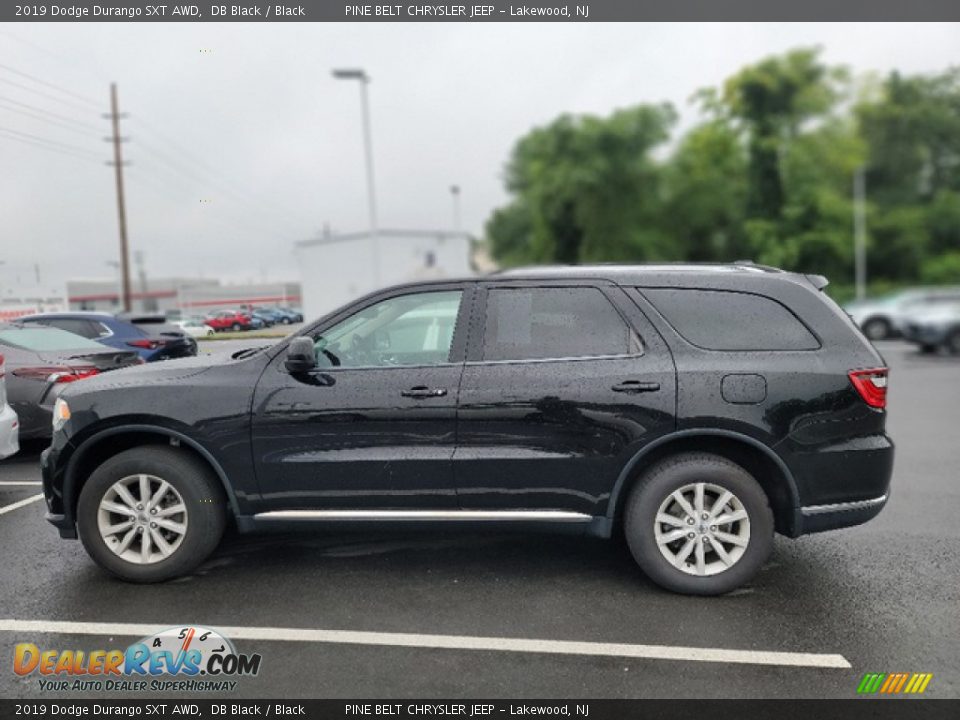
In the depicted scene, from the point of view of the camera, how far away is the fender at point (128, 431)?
4.04m

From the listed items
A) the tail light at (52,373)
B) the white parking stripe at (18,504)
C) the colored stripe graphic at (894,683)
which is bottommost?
the colored stripe graphic at (894,683)

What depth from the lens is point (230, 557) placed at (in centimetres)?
453

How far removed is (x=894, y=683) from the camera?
3057mm

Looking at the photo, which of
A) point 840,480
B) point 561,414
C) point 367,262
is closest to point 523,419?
point 561,414

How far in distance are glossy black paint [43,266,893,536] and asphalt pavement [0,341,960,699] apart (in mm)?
447

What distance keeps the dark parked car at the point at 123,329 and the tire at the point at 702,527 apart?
14.8ft

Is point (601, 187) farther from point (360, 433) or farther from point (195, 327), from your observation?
point (360, 433)

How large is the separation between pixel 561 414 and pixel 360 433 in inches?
41.2

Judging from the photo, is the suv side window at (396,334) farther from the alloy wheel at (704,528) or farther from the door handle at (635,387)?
the alloy wheel at (704,528)

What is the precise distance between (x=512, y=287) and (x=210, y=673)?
7.68 ft

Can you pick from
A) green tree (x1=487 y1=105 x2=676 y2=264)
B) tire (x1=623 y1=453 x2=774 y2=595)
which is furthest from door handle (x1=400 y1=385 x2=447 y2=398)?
green tree (x1=487 y1=105 x2=676 y2=264)

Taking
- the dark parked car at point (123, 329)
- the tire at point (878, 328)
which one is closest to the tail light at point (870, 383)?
the dark parked car at point (123, 329)

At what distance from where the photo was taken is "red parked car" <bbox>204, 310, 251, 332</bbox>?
5758 mm
